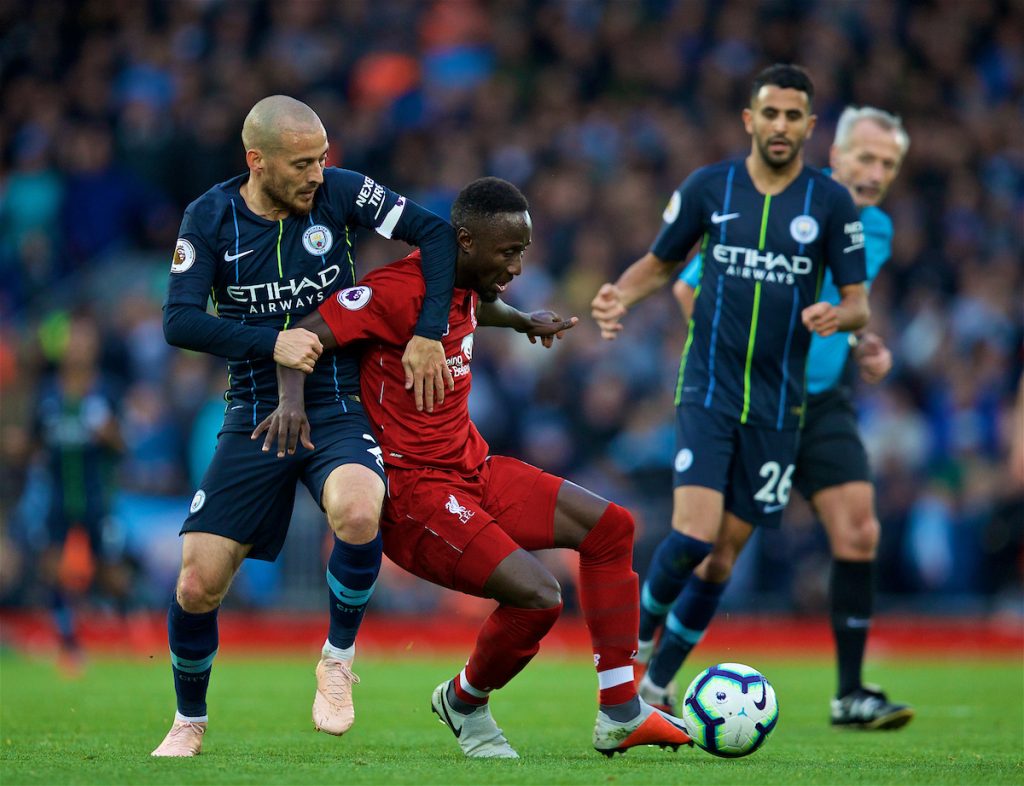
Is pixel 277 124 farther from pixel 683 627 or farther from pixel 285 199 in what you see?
pixel 683 627

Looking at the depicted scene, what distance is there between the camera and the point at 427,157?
58.0ft

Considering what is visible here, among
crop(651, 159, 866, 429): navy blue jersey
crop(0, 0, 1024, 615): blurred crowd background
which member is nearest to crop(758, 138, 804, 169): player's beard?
crop(651, 159, 866, 429): navy blue jersey

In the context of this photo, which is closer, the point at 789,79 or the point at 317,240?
the point at 317,240

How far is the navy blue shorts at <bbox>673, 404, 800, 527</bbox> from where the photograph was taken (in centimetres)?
728

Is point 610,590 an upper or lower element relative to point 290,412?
lower

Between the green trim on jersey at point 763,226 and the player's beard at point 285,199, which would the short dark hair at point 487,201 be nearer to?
the player's beard at point 285,199

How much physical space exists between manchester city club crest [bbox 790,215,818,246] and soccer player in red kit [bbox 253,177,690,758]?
5.08 feet

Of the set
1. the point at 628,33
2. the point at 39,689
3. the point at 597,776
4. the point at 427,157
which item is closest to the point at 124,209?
the point at 427,157

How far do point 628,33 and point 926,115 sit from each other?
149 inches

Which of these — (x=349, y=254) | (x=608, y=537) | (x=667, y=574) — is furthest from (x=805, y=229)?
(x=349, y=254)

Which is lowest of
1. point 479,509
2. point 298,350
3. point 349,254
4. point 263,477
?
point 479,509

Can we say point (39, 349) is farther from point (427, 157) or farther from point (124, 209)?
point (427, 157)

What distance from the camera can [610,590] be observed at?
6184 millimetres

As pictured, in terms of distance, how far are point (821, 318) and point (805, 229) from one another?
28.8 inches
